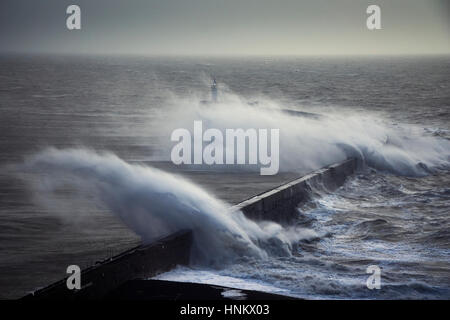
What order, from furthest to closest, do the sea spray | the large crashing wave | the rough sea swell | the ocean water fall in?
the large crashing wave < the sea spray < the rough sea swell < the ocean water

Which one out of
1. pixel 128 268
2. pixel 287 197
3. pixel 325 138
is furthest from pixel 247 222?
pixel 325 138

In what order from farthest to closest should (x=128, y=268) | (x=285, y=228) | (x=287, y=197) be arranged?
(x=287, y=197), (x=285, y=228), (x=128, y=268)

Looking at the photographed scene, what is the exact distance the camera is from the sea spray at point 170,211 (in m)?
10.9

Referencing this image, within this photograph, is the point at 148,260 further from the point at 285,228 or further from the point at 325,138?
the point at 325,138

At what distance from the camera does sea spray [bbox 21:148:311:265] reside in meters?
10.9

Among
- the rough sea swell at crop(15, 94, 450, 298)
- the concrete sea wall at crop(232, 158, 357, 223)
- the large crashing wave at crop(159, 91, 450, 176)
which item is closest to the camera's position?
the rough sea swell at crop(15, 94, 450, 298)

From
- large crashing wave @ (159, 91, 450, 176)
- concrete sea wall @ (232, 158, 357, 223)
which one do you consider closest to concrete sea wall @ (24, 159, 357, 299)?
concrete sea wall @ (232, 158, 357, 223)

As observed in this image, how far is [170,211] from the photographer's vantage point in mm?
11359

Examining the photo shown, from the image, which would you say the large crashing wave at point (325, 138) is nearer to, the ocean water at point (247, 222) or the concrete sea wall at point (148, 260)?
the ocean water at point (247, 222)

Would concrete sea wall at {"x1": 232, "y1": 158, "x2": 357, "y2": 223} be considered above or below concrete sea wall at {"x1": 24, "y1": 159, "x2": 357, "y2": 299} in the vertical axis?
above

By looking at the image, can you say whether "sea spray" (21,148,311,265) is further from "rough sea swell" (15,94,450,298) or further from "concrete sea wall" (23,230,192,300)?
"concrete sea wall" (23,230,192,300)

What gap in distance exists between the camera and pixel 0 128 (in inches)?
1032
